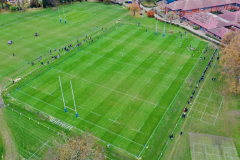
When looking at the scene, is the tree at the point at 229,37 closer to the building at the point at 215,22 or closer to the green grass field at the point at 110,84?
the green grass field at the point at 110,84

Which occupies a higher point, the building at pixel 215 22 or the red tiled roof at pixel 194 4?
the red tiled roof at pixel 194 4

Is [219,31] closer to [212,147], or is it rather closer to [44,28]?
[212,147]

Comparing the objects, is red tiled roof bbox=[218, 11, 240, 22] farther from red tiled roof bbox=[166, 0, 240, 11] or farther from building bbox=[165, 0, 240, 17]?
red tiled roof bbox=[166, 0, 240, 11]

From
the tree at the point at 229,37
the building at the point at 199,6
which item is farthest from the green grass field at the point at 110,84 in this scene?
the building at the point at 199,6

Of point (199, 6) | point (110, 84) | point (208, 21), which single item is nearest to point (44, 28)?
point (110, 84)

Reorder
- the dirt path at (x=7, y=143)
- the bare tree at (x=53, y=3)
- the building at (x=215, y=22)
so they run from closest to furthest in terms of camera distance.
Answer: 1. the dirt path at (x=7, y=143)
2. the building at (x=215, y=22)
3. the bare tree at (x=53, y=3)

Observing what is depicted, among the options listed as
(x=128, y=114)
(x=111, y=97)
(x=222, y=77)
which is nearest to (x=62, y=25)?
(x=111, y=97)
